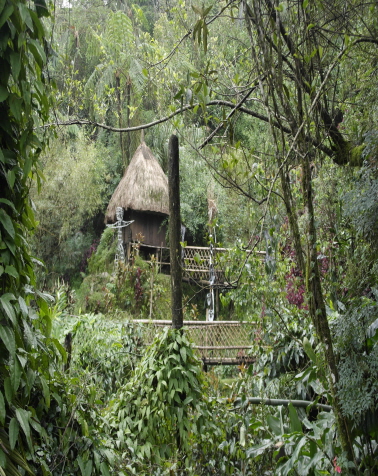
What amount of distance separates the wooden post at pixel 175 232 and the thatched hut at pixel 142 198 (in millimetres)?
8639

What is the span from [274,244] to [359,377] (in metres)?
0.84

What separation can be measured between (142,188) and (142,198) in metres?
0.26

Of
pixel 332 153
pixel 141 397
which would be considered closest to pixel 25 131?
pixel 332 153

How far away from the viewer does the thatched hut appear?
1212 centimetres

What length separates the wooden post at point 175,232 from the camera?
11.0 feet

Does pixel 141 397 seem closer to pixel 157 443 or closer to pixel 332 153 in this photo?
pixel 157 443

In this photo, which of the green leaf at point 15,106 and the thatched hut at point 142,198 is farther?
the thatched hut at point 142,198

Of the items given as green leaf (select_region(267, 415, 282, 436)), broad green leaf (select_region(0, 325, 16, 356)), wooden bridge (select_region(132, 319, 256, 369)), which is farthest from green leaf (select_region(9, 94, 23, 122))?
wooden bridge (select_region(132, 319, 256, 369))

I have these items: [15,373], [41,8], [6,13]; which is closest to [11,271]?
[15,373]

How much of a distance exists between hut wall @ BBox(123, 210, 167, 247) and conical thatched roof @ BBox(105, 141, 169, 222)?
1.80 ft

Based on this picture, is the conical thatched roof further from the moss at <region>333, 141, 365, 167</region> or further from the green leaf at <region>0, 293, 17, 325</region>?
the green leaf at <region>0, 293, 17, 325</region>

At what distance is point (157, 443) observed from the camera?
10.0 feet

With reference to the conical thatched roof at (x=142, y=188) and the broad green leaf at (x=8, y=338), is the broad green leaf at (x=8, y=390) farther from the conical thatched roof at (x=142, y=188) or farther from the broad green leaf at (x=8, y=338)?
the conical thatched roof at (x=142, y=188)

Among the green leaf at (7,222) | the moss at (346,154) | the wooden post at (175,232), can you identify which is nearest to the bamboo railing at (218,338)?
the wooden post at (175,232)
